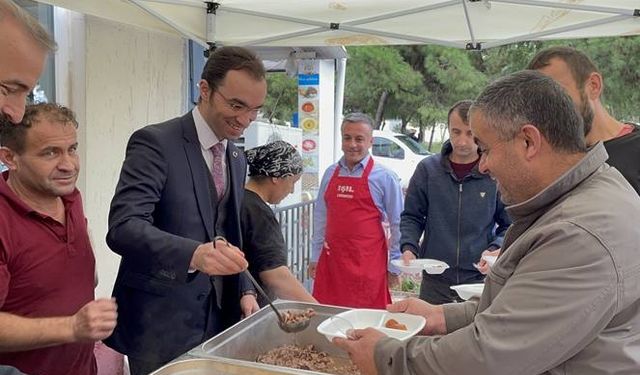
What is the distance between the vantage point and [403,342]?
1245 mm

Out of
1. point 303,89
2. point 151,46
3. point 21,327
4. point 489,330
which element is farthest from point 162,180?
point 303,89

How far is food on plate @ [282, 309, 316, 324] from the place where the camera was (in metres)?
1.86

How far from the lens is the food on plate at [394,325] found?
1.61 metres

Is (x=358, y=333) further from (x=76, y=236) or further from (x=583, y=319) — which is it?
(x=76, y=236)

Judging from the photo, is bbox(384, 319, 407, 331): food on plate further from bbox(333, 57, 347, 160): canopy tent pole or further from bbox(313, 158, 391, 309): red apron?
bbox(333, 57, 347, 160): canopy tent pole

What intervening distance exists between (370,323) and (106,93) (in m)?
2.63

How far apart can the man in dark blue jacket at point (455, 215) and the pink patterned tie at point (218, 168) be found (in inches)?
47.8

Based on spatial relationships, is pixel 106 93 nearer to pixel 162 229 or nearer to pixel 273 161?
pixel 273 161

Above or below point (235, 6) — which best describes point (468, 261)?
below

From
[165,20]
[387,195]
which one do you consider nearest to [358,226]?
[387,195]

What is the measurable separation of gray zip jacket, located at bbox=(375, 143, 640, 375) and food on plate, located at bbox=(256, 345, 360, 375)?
652mm

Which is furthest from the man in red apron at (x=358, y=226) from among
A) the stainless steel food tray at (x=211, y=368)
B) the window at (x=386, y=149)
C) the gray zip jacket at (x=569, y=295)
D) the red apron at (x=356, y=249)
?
the window at (x=386, y=149)

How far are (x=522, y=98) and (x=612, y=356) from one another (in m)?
0.51

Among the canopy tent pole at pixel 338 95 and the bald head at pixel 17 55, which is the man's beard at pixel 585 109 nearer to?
the bald head at pixel 17 55
